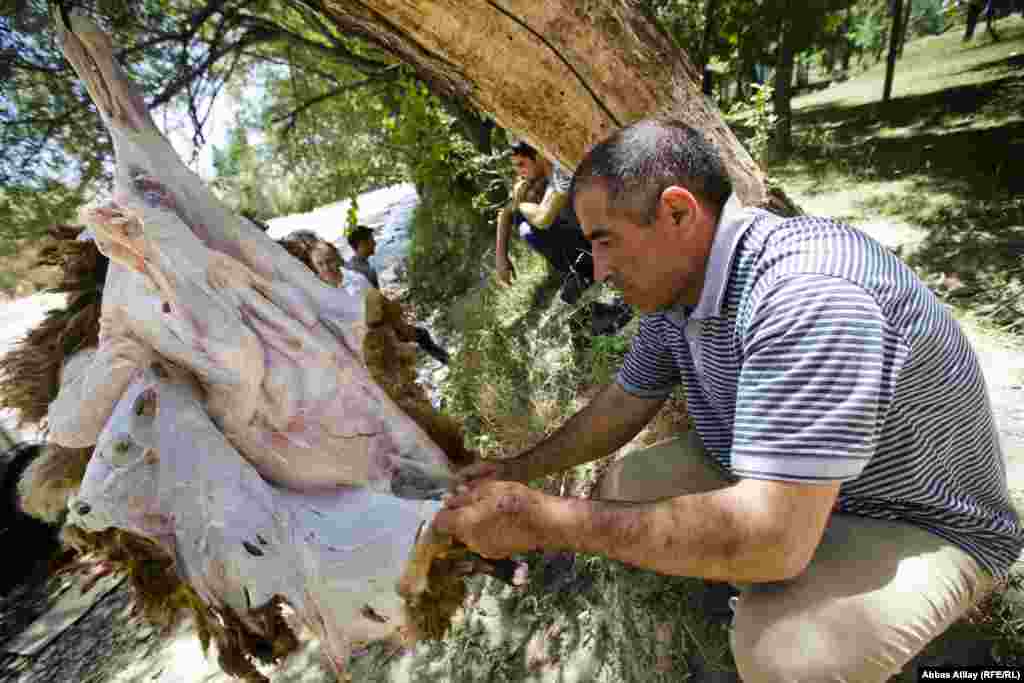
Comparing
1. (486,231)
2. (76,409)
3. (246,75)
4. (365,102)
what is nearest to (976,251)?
(486,231)

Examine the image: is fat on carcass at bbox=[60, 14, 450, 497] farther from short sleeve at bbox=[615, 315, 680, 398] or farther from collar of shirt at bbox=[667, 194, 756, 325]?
collar of shirt at bbox=[667, 194, 756, 325]

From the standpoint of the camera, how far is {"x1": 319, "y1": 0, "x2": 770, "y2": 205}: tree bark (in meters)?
1.77

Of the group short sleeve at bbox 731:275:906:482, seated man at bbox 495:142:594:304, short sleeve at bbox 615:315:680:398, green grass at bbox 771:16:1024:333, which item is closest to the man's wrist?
short sleeve at bbox 731:275:906:482

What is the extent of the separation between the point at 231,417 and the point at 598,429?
46.8 inches

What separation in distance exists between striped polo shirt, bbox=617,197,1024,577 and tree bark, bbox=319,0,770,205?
702 millimetres

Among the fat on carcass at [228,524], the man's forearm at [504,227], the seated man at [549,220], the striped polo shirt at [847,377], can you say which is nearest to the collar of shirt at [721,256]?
the striped polo shirt at [847,377]

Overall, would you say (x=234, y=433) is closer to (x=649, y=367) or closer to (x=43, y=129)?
(x=649, y=367)

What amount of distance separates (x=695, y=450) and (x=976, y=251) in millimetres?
4335

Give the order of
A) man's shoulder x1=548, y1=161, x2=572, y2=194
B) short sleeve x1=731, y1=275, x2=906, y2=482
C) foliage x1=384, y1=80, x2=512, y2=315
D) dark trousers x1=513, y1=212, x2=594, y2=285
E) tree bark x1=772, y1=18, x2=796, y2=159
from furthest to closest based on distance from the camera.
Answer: tree bark x1=772, y1=18, x2=796, y2=159 < foliage x1=384, y1=80, x2=512, y2=315 < dark trousers x1=513, y1=212, x2=594, y2=285 < man's shoulder x1=548, y1=161, x2=572, y2=194 < short sleeve x1=731, y1=275, x2=906, y2=482

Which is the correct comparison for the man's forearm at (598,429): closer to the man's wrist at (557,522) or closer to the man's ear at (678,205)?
the man's wrist at (557,522)

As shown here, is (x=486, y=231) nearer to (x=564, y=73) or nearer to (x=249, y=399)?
(x=564, y=73)

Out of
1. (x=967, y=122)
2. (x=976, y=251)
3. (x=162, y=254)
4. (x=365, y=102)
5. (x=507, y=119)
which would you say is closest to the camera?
(x=162, y=254)

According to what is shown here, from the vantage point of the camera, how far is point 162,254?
1.43 meters

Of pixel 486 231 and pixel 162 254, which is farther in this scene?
pixel 486 231
